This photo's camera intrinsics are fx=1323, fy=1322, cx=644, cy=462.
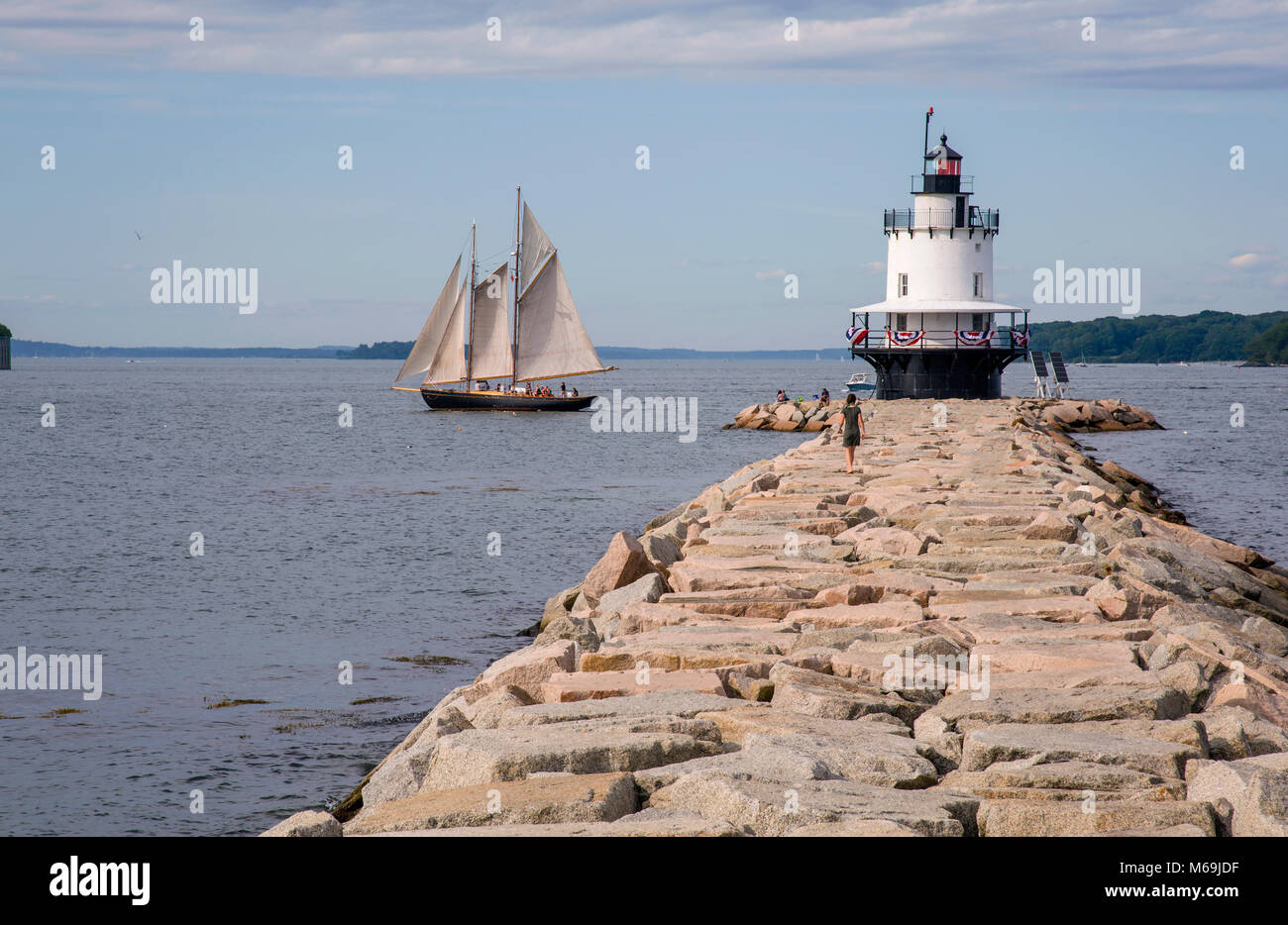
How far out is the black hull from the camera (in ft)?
263

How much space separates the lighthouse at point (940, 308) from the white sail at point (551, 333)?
1166 inches

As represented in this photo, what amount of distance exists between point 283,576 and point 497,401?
198ft

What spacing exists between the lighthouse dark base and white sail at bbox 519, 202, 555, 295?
31431 mm

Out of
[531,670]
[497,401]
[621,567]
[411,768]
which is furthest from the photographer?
[497,401]

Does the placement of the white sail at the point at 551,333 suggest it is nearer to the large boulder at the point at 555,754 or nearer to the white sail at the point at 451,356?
the white sail at the point at 451,356

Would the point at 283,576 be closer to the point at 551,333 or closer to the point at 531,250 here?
the point at 551,333

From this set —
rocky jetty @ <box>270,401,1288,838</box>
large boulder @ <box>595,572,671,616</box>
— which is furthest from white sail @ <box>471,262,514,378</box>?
large boulder @ <box>595,572,671,616</box>

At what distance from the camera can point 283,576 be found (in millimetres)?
20578

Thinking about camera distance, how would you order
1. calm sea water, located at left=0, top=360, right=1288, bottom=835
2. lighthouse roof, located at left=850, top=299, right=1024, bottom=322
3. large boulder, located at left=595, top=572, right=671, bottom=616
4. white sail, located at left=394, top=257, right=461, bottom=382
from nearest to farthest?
large boulder, located at left=595, top=572, right=671, bottom=616 → calm sea water, located at left=0, top=360, right=1288, bottom=835 → lighthouse roof, located at left=850, top=299, right=1024, bottom=322 → white sail, located at left=394, top=257, right=461, bottom=382

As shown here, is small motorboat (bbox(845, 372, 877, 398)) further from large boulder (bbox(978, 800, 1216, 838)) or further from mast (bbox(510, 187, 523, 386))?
large boulder (bbox(978, 800, 1216, 838))

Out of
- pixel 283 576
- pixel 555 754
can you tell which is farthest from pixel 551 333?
pixel 555 754

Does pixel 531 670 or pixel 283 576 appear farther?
pixel 283 576
